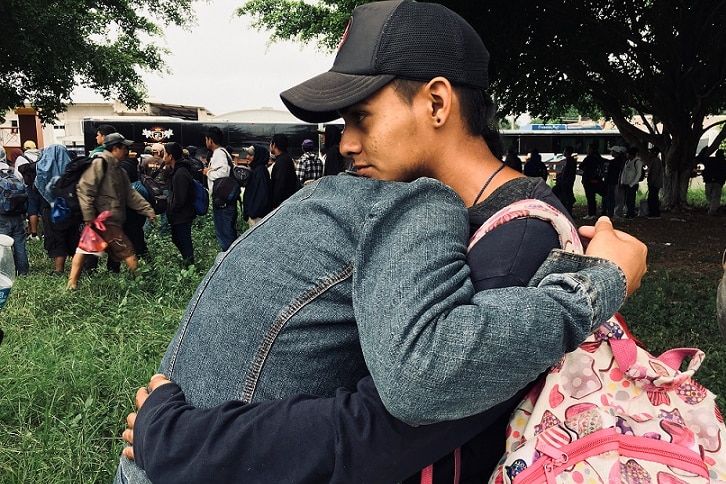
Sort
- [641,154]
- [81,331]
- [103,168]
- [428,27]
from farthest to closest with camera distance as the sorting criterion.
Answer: [641,154]
[103,168]
[81,331]
[428,27]

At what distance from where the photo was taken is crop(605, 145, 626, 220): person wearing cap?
14398mm

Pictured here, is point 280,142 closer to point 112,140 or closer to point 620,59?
point 112,140

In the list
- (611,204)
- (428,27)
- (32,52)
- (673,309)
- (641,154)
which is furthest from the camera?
(641,154)

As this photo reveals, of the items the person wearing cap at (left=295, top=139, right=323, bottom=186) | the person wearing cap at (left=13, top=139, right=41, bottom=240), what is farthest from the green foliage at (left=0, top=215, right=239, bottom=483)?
the person wearing cap at (left=13, top=139, right=41, bottom=240)

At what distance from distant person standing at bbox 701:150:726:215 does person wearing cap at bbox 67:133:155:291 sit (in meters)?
12.8

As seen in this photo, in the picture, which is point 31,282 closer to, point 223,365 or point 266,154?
point 266,154

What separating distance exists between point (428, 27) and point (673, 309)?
5407 mm

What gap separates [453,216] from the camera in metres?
1.03

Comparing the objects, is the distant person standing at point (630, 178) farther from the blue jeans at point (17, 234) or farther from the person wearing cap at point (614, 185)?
the blue jeans at point (17, 234)

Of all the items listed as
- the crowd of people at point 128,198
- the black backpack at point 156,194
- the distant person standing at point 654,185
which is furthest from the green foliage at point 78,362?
the distant person standing at point 654,185

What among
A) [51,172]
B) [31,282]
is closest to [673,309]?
[31,282]

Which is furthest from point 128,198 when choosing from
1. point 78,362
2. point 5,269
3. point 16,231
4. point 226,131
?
point 226,131

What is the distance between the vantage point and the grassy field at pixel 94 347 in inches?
124

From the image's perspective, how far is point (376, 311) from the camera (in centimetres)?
94
